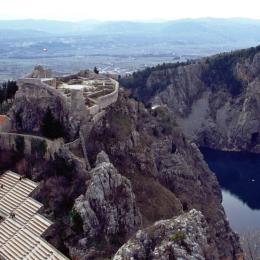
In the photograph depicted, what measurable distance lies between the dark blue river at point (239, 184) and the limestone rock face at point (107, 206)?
34.9m

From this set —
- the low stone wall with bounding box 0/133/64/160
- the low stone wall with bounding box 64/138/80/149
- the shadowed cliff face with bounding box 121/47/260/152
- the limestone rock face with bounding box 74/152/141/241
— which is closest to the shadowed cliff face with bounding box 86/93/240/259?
the low stone wall with bounding box 64/138/80/149

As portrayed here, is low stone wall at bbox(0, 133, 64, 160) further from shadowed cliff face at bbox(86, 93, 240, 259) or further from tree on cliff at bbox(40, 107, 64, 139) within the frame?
shadowed cliff face at bbox(86, 93, 240, 259)

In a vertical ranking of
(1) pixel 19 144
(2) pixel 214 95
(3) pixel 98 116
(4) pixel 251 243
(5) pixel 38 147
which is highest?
(3) pixel 98 116

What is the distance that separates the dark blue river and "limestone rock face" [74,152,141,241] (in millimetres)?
34877

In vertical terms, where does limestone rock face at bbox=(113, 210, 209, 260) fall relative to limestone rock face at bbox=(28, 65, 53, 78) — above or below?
below

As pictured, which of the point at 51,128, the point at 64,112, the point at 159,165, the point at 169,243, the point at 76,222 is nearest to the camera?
the point at 169,243

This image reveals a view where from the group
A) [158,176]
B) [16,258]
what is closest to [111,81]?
[158,176]

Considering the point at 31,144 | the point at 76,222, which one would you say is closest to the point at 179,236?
the point at 76,222

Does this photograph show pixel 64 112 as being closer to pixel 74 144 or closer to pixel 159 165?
pixel 74 144

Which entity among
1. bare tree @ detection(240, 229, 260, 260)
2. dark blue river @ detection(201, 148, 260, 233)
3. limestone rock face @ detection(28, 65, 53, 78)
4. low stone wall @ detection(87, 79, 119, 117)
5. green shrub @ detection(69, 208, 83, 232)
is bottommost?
dark blue river @ detection(201, 148, 260, 233)

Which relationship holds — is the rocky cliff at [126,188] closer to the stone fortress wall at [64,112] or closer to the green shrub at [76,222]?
the green shrub at [76,222]

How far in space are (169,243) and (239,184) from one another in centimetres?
7790

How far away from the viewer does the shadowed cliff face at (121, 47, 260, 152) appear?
15700cm

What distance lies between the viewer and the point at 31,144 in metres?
62.5
